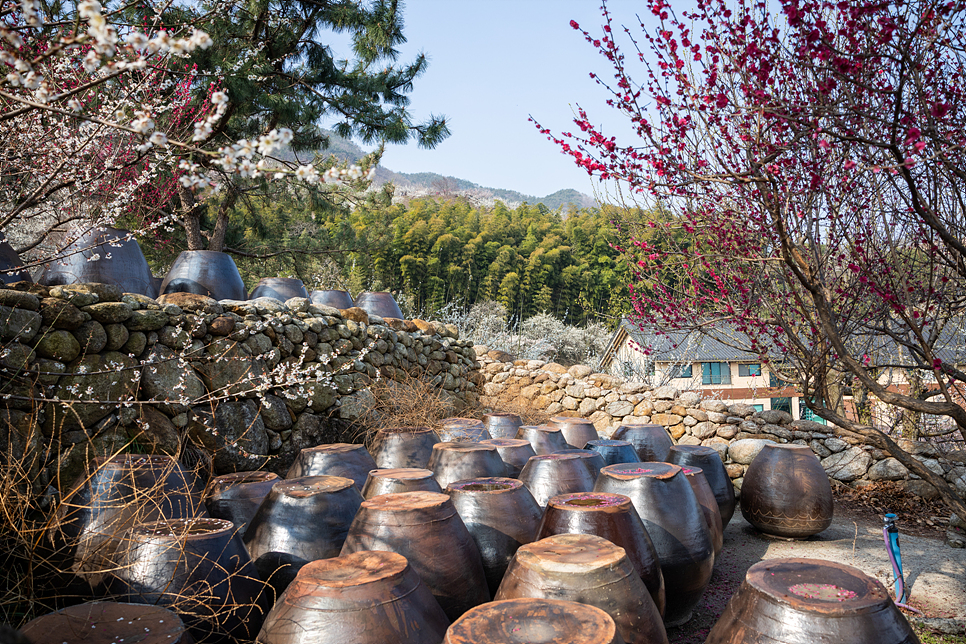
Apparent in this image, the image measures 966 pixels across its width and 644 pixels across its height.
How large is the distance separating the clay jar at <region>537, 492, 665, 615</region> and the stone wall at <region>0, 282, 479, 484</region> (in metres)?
2.02

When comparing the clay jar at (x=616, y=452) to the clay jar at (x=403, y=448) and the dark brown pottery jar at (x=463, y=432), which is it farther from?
the clay jar at (x=403, y=448)

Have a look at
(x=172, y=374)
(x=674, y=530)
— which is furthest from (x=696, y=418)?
(x=172, y=374)

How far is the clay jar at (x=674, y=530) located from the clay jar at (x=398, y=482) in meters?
1.09

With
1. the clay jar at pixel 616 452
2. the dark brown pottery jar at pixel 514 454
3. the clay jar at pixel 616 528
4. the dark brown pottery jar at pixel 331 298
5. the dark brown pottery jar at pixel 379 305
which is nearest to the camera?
the clay jar at pixel 616 528

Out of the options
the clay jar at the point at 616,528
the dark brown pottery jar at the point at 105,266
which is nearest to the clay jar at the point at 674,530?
the clay jar at the point at 616,528

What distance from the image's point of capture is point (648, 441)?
5.69 metres

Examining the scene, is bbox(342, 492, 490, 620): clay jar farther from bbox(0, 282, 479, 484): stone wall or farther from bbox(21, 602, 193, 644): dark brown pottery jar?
bbox(0, 282, 479, 484): stone wall

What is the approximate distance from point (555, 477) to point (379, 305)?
5.15 metres

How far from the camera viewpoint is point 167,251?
9.27m

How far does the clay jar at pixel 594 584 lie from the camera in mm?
2105

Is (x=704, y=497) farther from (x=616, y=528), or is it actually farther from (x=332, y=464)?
(x=332, y=464)

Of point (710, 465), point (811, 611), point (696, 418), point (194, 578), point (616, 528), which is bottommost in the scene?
point (696, 418)

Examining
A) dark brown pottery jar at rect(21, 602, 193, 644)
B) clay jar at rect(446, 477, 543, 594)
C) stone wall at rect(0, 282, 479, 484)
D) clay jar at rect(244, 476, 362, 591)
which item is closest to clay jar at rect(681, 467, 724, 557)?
clay jar at rect(446, 477, 543, 594)

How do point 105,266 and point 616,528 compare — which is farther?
point 105,266
